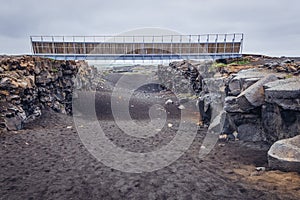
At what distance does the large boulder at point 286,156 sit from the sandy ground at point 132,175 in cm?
20

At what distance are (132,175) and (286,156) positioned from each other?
4.07 meters

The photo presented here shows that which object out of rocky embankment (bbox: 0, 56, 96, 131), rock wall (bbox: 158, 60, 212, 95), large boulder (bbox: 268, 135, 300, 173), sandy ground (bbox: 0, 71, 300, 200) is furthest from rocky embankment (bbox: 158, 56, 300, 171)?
rocky embankment (bbox: 0, 56, 96, 131)

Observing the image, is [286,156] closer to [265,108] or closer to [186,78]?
[265,108]

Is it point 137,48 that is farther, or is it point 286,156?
point 137,48

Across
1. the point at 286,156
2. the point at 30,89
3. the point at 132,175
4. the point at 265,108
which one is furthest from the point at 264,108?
the point at 30,89

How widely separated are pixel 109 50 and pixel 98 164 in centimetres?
1194

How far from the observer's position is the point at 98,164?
21.3ft

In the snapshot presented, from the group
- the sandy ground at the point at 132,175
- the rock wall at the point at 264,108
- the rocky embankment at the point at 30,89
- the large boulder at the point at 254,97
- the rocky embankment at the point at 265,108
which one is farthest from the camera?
the rocky embankment at the point at 30,89

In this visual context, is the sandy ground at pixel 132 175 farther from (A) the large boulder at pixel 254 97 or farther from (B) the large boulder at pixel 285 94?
(B) the large boulder at pixel 285 94

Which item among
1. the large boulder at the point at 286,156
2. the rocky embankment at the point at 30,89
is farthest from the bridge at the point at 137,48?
the large boulder at the point at 286,156

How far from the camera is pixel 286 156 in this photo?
5.26 metres

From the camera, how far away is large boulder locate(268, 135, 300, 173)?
16.7ft

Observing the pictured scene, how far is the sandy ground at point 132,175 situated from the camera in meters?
4.75

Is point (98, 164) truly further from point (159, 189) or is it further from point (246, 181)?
point (246, 181)
